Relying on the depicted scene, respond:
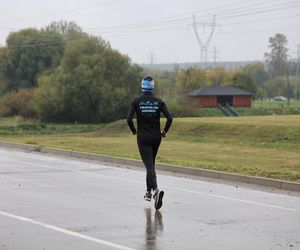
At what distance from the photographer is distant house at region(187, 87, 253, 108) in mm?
90375

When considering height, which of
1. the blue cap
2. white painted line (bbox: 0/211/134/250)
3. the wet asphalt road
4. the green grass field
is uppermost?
the blue cap

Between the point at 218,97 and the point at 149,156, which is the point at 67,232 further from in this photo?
the point at 218,97

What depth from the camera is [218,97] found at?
9356 centimetres

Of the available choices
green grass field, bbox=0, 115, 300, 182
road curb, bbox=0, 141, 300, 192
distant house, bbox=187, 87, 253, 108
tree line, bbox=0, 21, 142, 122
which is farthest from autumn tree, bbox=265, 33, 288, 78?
road curb, bbox=0, 141, 300, 192

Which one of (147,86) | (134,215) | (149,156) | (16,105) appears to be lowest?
(16,105)

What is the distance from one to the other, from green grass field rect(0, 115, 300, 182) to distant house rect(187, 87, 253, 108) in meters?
39.8

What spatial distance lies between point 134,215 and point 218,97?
3314 inches

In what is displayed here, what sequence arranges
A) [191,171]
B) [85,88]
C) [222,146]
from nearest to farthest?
[191,171]
[222,146]
[85,88]

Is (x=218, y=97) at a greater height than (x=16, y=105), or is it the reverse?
(x=218, y=97)

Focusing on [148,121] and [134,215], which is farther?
[148,121]

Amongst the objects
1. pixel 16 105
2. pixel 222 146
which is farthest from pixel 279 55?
pixel 222 146

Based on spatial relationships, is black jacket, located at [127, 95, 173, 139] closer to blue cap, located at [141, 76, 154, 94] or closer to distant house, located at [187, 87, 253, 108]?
blue cap, located at [141, 76, 154, 94]

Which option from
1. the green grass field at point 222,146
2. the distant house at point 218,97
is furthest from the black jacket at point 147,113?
the distant house at point 218,97

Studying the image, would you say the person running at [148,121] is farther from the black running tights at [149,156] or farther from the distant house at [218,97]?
the distant house at [218,97]
